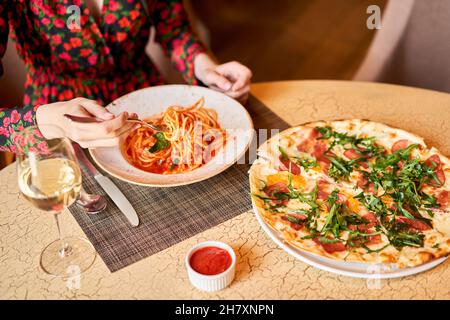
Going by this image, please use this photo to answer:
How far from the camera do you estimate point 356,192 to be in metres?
1.51

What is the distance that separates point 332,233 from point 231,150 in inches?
18.7

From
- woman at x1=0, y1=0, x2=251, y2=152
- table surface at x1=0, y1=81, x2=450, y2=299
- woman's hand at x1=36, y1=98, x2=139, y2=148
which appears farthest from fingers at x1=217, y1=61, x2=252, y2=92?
table surface at x1=0, y1=81, x2=450, y2=299

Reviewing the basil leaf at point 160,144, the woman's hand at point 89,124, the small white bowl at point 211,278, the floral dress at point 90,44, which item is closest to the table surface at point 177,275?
the small white bowl at point 211,278

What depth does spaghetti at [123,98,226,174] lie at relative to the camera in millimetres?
1651

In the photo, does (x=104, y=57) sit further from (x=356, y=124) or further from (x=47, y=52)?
(x=356, y=124)

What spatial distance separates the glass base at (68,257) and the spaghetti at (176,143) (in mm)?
345

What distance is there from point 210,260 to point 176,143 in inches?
20.4

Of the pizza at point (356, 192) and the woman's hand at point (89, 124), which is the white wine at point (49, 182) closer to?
the woman's hand at point (89, 124)

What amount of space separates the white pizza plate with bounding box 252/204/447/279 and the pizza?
0.08ft

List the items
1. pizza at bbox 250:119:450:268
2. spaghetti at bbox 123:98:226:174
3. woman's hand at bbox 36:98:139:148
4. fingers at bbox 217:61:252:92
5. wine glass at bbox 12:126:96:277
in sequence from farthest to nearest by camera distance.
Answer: fingers at bbox 217:61:252:92 < spaghetti at bbox 123:98:226:174 < woman's hand at bbox 36:98:139:148 < pizza at bbox 250:119:450:268 < wine glass at bbox 12:126:96:277

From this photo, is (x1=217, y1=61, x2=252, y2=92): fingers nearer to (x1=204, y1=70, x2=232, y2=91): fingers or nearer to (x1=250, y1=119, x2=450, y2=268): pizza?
(x1=204, y1=70, x2=232, y2=91): fingers

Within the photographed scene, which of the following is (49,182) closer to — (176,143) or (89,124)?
(89,124)

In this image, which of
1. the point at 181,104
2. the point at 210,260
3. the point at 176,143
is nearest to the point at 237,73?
the point at 181,104

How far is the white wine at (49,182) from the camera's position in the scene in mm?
1199
